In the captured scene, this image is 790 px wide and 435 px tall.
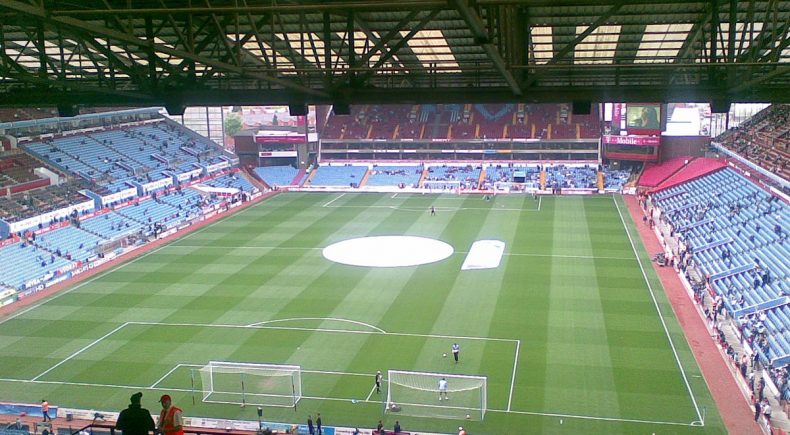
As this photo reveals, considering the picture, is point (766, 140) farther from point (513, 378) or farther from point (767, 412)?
point (513, 378)

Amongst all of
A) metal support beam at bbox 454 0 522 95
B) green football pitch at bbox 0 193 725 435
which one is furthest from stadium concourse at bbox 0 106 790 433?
metal support beam at bbox 454 0 522 95

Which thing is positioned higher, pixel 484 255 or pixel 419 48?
pixel 419 48

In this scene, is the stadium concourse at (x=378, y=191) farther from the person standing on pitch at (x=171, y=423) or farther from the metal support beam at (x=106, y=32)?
the person standing on pitch at (x=171, y=423)

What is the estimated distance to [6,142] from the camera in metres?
47.2

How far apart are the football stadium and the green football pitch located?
14 cm

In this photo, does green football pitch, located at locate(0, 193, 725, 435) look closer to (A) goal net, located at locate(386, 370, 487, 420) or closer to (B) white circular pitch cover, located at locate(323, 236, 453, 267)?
(A) goal net, located at locate(386, 370, 487, 420)

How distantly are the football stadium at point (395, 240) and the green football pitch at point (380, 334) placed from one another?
5.4 inches

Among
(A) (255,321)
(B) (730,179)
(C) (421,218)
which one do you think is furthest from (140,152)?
(B) (730,179)

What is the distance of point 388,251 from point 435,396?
1799 centimetres

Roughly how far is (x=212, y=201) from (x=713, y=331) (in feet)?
124

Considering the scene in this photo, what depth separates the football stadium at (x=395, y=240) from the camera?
1402 centimetres

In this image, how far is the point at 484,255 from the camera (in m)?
36.9

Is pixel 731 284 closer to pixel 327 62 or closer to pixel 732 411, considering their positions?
pixel 732 411

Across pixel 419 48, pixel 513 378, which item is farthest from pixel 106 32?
pixel 513 378
